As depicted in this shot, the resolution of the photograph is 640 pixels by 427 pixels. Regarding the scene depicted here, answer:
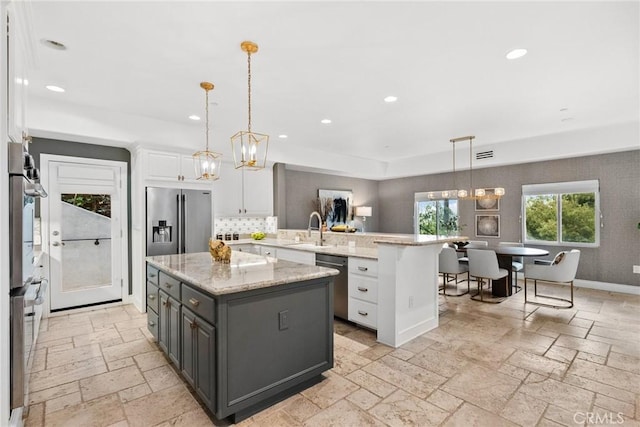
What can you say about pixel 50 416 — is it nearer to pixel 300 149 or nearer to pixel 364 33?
pixel 364 33

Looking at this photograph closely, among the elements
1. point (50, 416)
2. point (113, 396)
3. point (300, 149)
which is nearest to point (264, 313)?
point (113, 396)

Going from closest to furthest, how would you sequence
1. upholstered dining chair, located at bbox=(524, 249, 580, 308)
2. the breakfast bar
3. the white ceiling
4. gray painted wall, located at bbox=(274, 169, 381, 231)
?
the white ceiling → the breakfast bar → upholstered dining chair, located at bbox=(524, 249, 580, 308) → gray painted wall, located at bbox=(274, 169, 381, 231)

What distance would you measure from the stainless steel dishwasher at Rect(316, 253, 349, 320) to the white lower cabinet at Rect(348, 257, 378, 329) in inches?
2.8

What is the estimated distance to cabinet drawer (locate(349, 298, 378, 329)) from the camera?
3.37 metres

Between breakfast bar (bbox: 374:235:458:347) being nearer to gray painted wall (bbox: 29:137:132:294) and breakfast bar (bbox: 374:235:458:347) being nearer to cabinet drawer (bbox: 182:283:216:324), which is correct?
cabinet drawer (bbox: 182:283:216:324)

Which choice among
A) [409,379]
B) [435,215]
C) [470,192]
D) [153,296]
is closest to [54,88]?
[153,296]

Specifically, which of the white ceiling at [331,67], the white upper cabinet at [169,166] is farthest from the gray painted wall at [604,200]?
the white upper cabinet at [169,166]

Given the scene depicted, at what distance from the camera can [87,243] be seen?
4.48 metres

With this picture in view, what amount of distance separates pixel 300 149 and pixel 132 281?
12.7ft

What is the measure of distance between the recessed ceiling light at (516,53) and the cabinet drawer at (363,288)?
2.47m

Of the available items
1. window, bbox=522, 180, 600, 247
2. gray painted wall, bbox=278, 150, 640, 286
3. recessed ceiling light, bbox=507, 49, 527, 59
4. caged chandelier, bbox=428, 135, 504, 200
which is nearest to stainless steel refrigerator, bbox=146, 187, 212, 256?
gray painted wall, bbox=278, 150, 640, 286

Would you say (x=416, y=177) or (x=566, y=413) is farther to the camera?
(x=416, y=177)

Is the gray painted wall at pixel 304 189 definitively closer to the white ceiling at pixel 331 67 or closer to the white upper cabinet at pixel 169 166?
the white upper cabinet at pixel 169 166

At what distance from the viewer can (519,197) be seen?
21.5 ft
